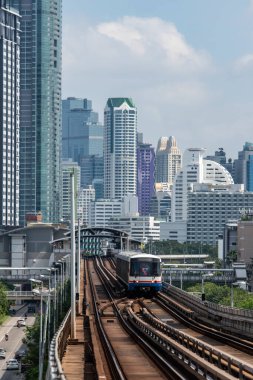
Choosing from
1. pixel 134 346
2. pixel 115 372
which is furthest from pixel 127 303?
pixel 115 372

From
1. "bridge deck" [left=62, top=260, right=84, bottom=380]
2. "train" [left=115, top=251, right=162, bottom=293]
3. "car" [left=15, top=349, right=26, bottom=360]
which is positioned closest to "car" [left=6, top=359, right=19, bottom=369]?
"car" [left=15, top=349, right=26, bottom=360]

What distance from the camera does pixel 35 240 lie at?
18450cm

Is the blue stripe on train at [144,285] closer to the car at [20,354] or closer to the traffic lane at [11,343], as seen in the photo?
the traffic lane at [11,343]

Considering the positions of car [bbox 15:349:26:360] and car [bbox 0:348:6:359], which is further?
car [bbox 0:348:6:359]

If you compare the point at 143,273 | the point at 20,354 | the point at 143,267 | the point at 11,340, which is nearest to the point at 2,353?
the point at 20,354

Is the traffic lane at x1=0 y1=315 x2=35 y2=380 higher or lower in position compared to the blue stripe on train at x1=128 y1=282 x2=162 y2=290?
lower

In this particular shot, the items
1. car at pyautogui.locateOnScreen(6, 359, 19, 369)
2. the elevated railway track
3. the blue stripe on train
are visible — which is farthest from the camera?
car at pyautogui.locateOnScreen(6, 359, 19, 369)

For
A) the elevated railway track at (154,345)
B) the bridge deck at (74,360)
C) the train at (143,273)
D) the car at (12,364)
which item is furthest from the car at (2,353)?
the bridge deck at (74,360)

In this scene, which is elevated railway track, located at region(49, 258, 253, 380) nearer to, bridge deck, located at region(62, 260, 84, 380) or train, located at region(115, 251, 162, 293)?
bridge deck, located at region(62, 260, 84, 380)

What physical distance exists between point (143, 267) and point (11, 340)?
49.6 meters

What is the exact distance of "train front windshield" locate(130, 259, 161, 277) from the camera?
87375 millimetres

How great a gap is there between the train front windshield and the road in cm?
1577

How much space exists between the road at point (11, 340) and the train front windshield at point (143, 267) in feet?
51.7

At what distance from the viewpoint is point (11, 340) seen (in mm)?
133875
